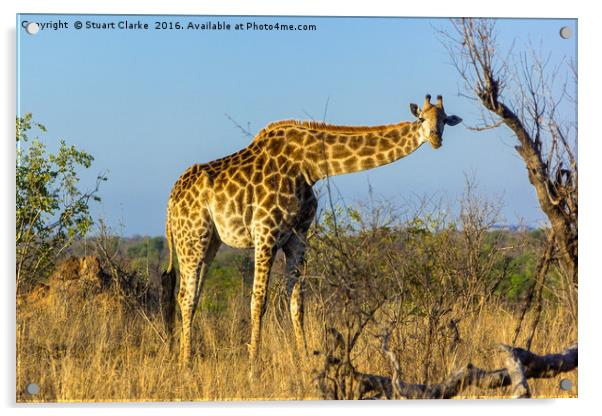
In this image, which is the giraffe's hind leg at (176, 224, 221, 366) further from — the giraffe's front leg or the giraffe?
the giraffe's front leg

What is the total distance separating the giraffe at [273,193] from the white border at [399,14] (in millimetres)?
1339

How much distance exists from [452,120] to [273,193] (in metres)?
1.84

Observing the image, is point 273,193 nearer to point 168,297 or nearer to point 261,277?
point 261,277

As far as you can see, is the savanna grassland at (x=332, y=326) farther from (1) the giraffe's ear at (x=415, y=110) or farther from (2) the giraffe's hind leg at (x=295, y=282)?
(1) the giraffe's ear at (x=415, y=110)

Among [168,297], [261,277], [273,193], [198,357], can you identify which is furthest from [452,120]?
[168,297]

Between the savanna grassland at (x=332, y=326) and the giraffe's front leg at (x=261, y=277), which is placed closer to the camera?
the savanna grassland at (x=332, y=326)

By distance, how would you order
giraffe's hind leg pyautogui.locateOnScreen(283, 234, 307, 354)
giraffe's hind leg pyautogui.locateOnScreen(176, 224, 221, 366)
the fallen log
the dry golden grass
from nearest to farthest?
the fallen log, the dry golden grass, giraffe's hind leg pyautogui.locateOnScreen(283, 234, 307, 354), giraffe's hind leg pyautogui.locateOnScreen(176, 224, 221, 366)

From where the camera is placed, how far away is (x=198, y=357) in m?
9.94

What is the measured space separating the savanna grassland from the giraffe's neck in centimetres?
54

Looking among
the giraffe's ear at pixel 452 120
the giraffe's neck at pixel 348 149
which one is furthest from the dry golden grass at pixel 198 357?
the giraffe's ear at pixel 452 120

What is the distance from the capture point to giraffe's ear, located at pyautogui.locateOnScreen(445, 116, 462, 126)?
9438 mm

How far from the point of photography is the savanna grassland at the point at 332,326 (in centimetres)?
838

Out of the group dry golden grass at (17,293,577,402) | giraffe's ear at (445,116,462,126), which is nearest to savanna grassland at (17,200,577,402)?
dry golden grass at (17,293,577,402)
